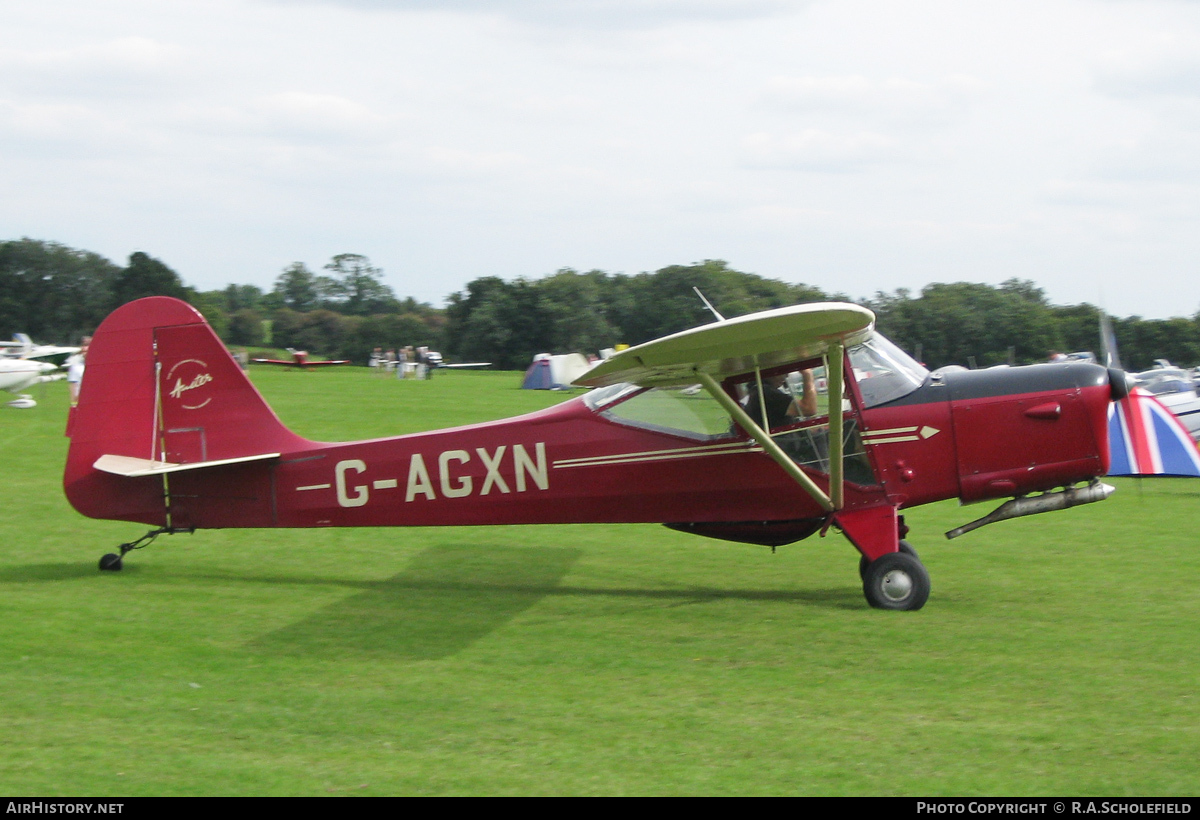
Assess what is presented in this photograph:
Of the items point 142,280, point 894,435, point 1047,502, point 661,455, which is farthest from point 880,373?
point 142,280

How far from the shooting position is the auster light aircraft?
24.9ft

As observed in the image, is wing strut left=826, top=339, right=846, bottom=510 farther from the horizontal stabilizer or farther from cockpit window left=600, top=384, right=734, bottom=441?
the horizontal stabilizer

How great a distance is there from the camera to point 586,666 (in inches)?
249

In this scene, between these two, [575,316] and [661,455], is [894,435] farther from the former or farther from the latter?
[575,316]

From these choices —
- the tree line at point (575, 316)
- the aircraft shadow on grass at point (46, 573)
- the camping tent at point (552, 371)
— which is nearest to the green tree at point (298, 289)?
the tree line at point (575, 316)

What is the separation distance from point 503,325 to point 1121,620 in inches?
2411

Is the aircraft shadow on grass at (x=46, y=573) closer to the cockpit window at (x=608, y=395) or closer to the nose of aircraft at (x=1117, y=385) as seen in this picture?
the cockpit window at (x=608, y=395)

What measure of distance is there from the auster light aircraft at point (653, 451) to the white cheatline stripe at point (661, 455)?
0.02 metres

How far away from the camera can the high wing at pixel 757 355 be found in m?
6.38

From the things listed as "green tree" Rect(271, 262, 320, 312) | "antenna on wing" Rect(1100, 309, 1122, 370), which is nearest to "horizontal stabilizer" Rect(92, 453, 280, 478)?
"antenna on wing" Rect(1100, 309, 1122, 370)

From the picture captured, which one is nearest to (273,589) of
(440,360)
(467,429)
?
(467,429)

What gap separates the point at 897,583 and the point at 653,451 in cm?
205

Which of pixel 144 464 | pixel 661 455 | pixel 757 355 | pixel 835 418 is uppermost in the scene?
pixel 757 355

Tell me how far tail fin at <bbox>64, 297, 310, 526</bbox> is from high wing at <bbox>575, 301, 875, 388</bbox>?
3349 mm
